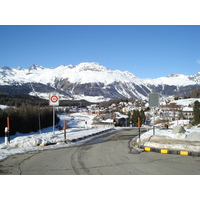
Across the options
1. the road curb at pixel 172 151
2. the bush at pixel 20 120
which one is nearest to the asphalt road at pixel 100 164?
the road curb at pixel 172 151

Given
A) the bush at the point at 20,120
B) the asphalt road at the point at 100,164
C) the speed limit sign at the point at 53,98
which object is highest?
the speed limit sign at the point at 53,98

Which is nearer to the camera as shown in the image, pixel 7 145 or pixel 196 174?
pixel 196 174

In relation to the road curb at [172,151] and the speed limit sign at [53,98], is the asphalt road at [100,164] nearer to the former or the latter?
the road curb at [172,151]

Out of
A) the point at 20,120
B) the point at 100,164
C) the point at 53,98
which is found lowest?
the point at 20,120

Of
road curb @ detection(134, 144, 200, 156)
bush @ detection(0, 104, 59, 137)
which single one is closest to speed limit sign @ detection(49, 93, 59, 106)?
road curb @ detection(134, 144, 200, 156)

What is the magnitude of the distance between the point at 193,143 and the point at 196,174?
3.87 m

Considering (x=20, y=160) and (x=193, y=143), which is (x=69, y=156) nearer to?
(x=20, y=160)

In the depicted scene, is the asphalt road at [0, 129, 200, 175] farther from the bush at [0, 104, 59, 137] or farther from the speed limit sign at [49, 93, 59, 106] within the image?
the bush at [0, 104, 59, 137]

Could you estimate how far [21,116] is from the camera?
55906 millimetres

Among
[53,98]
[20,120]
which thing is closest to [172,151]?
[53,98]

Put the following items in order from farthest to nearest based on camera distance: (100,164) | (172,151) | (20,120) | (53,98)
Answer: (20,120), (53,98), (172,151), (100,164)

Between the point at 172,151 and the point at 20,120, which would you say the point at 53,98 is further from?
the point at 20,120

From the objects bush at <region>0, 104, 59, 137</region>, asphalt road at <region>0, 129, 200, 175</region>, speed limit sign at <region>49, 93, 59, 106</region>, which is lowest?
bush at <region>0, 104, 59, 137</region>
